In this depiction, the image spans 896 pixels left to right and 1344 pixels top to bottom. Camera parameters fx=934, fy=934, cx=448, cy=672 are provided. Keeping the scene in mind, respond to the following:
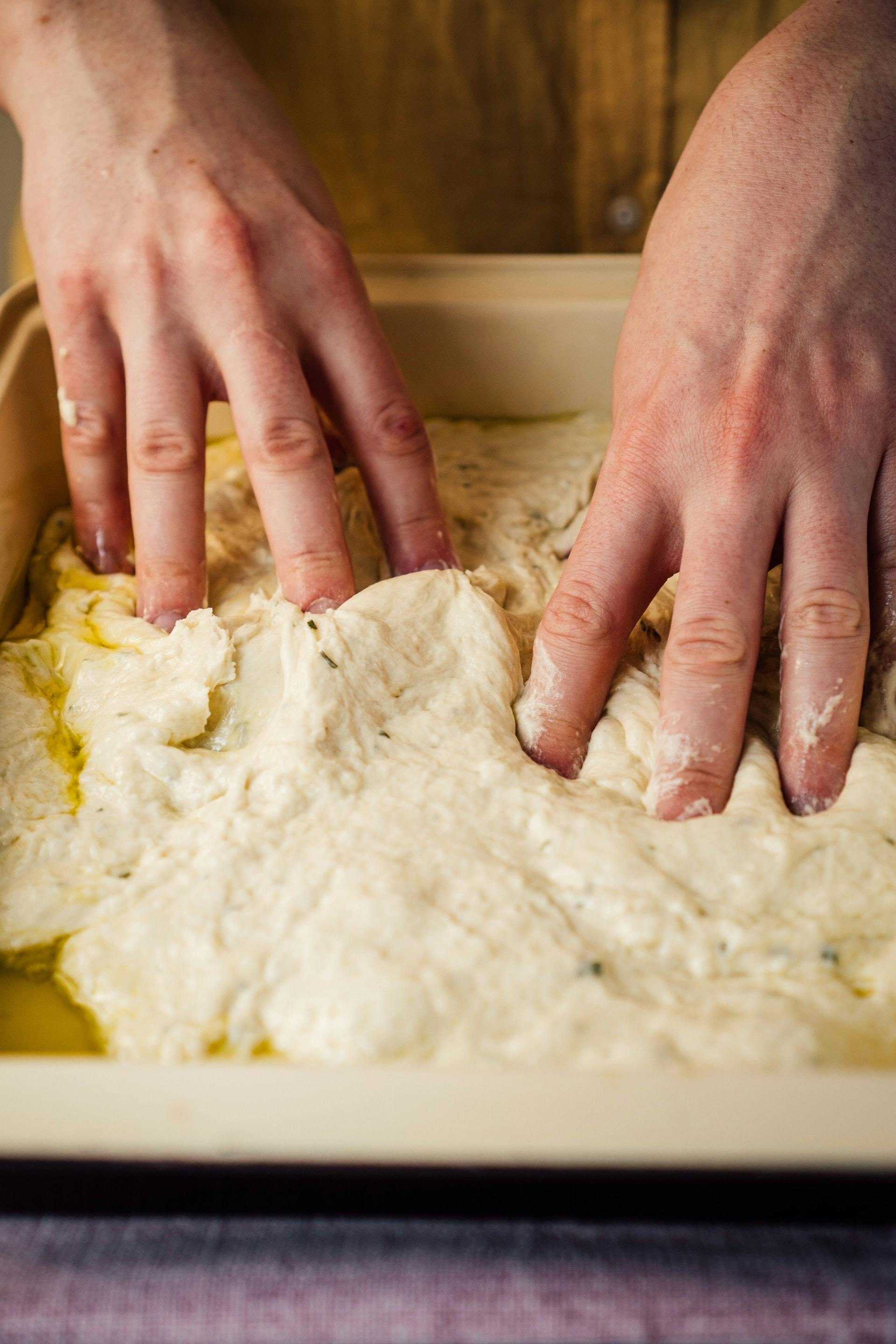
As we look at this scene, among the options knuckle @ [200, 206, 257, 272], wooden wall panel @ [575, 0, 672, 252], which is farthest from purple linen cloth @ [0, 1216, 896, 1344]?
wooden wall panel @ [575, 0, 672, 252]

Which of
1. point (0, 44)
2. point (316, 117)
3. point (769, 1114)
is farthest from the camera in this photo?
point (316, 117)

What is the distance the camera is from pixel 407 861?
669 millimetres

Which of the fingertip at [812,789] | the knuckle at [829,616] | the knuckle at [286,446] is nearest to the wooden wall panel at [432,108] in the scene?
the knuckle at [286,446]

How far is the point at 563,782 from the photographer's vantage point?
75 centimetres

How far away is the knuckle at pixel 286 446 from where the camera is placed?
0.89 metres

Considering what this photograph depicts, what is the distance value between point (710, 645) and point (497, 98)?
1.07 metres

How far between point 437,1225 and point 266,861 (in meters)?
0.28

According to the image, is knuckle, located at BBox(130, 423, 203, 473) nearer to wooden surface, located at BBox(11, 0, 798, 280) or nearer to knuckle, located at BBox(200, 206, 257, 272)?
knuckle, located at BBox(200, 206, 257, 272)

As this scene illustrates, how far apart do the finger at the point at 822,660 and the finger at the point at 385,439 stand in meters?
0.37

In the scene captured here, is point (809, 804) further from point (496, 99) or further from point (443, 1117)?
point (496, 99)

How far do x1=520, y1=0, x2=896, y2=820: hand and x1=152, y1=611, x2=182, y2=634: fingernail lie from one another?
0.36m

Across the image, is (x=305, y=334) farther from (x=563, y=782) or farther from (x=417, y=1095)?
(x=417, y=1095)

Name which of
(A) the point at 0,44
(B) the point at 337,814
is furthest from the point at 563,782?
(A) the point at 0,44

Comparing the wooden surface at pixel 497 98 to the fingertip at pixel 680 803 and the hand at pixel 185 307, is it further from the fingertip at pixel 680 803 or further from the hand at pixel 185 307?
the fingertip at pixel 680 803
